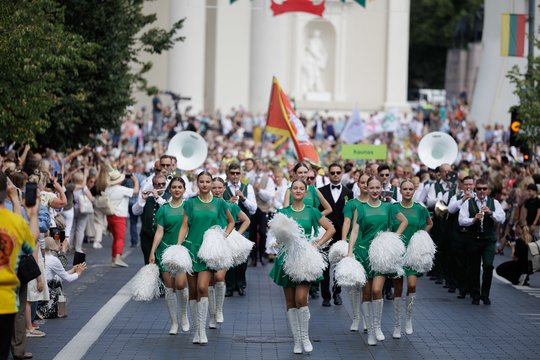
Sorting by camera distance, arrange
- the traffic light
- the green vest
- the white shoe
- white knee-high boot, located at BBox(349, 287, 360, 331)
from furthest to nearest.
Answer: the traffic light → the white shoe → the green vest → white knee-high boot, located at BBox(349, 287, 360, 331)

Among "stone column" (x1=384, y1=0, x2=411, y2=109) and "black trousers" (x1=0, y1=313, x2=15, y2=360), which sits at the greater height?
"stone column" (x1=384, y1=0, x2=411, y2=109)

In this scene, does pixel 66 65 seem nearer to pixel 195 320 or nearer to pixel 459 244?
pixel 459 244

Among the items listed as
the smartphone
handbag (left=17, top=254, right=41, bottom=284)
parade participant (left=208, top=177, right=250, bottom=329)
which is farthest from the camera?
parade participant (left=208, top=177, right=250, bottom=329)

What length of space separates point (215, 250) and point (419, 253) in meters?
2.35

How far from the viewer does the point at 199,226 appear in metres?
16.0

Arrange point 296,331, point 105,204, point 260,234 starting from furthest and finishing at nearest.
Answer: point 260,234
point 105,204
point 296,331

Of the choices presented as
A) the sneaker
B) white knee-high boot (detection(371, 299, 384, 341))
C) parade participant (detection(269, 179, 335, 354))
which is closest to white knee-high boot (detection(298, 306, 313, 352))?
parade participant (detection(269, 179, 335, 354))

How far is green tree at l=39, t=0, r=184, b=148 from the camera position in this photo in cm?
3056

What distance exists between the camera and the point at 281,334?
16594 mm

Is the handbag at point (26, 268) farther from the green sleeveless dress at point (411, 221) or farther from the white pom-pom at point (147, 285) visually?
the green sleeveless dress at point (411, 221)

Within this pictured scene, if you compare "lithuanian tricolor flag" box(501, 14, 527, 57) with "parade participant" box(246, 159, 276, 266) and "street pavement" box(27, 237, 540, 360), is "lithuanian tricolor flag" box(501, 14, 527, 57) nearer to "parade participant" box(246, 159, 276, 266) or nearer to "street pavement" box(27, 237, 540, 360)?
"parade participant" box(246, 159, 276, 266)

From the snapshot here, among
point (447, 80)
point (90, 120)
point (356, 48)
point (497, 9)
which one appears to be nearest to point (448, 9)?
point (447, 80)

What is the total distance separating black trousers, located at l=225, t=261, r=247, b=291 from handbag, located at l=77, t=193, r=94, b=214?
23.2 ft

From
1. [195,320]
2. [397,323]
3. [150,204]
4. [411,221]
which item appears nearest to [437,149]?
[150,204]
